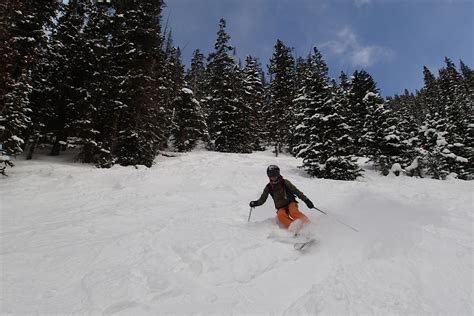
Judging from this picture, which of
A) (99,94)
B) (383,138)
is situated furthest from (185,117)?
(383,138)

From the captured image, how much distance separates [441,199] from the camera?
36.3ft

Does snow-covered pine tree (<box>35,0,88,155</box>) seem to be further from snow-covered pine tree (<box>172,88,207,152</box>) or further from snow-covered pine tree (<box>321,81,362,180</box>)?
snow-covered pine tree (<box>321,81,362,180</box>)

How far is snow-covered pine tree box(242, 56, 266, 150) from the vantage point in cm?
3524

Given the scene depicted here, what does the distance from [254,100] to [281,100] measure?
365 cm

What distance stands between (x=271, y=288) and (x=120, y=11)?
20568mm

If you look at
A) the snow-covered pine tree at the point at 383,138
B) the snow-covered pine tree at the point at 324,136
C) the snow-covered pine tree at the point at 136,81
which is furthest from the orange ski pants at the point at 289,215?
the snow-covered pine tree at the point at 383,138

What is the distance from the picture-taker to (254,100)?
3728 centimetres

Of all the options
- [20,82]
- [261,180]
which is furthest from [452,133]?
[20,82]

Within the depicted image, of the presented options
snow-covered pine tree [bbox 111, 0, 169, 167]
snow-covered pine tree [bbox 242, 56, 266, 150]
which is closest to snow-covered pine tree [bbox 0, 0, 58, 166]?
snow-covered pine tree [bbox 111, 0, 169, 167]

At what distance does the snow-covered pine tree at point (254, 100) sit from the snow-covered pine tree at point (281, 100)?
5.91 ft

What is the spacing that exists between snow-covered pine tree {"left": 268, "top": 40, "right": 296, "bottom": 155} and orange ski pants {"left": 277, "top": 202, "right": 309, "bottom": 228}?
967 inches

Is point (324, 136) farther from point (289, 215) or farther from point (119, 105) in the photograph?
point (119, 105)

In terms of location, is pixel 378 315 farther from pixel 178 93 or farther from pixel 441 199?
pixel 178 93

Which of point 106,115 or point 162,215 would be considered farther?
point 106,115
